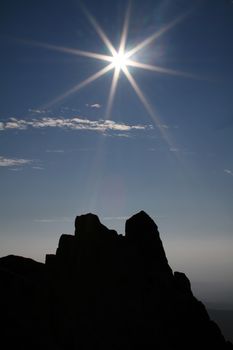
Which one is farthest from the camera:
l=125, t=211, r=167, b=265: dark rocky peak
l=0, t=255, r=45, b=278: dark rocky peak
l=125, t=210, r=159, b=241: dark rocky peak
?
l=125, t=210, r=159, b=241: dark rocky peak

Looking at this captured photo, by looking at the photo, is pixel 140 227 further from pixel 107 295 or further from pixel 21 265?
pixel 21 265

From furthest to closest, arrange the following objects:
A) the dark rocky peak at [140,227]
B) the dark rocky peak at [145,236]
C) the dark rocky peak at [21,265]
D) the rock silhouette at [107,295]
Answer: the dark rocky peak at [140,227] → the dark rocky peak at [145,236] → the dark rocky peak at [21,265] → the rock silhouette at [107,295]

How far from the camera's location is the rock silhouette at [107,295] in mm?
54219

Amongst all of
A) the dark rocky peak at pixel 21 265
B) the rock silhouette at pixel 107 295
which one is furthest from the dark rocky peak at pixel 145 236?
the dark rocky peak at pixel 21 265

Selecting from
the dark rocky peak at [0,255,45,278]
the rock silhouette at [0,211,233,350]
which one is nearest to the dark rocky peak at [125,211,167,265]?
the rock silhouette at [0,211,233,350]

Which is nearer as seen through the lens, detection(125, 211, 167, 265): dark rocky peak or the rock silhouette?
the rock silhouette

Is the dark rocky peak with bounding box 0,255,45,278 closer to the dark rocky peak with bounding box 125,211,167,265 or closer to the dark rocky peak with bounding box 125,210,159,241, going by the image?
the dark rocky peak with bounding box 125,211,167,265

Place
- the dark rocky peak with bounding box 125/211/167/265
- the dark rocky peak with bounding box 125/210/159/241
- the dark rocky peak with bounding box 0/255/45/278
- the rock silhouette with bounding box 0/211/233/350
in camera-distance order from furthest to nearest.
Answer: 1. the dark rocky peak with bounding box 125/210/159/241
2. the dark rocky peak with bounding box 125/211/167/265
3. the dark rocky peak with bounding box 0/255/45/278
4. the rock silhouette with bounding box 0/211/233/350

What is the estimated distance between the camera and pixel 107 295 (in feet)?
209

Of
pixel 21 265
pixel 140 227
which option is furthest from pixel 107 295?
pixel 140 227

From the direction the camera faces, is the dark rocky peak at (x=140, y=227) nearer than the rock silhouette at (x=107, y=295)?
No

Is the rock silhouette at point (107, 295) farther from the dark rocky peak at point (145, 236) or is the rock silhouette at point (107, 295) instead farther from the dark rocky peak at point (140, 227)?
the dark rocky peak at point (140, 227)

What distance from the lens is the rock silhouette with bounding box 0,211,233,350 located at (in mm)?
54219

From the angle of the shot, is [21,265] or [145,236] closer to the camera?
[21,265]
